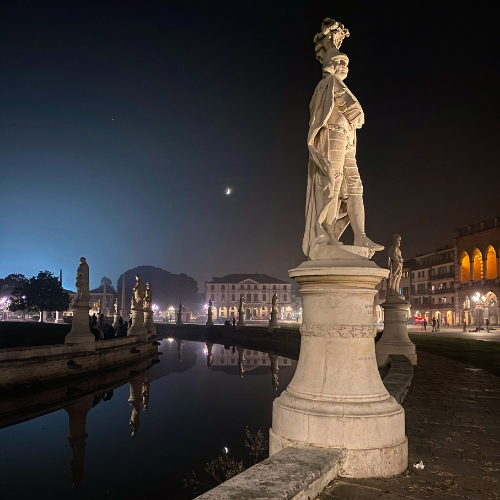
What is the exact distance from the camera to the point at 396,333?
12977 millimetres

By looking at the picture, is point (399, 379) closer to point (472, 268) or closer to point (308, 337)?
point (308, 337)

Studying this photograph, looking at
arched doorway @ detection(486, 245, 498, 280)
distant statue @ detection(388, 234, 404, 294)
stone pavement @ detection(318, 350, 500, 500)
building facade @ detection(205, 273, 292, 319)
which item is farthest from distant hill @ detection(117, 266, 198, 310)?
stone pavement @ detection(318, 350, 500, 500)

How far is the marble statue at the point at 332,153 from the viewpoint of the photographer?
4.69m

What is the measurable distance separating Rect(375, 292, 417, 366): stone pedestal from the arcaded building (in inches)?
1587

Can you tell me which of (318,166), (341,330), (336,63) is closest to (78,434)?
(341,330)

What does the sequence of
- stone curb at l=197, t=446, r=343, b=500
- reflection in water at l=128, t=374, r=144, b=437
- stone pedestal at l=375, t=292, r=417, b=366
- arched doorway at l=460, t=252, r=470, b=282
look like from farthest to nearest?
1. arched doorway at l=460, t=252, r=470, b=282
2. stone pedestal at l=375, t=292, r=417, b=366
3. reflection in water at l=128, t=374, r=144, b=437
4. stone curb at l=197, t=446, r=343, b=500

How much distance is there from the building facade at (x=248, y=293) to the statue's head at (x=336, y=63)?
121 m

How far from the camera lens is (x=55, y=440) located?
927cm

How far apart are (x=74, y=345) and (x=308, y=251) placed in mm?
14919

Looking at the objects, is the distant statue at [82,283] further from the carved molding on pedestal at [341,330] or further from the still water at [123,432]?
the carved molding on pedestal at [341,330]

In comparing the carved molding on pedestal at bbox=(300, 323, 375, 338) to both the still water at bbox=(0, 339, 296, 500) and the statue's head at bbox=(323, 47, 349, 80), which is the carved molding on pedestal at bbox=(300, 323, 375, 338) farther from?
the still water at bbox=(0, 339, 296, 500)

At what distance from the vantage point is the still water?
7023mm

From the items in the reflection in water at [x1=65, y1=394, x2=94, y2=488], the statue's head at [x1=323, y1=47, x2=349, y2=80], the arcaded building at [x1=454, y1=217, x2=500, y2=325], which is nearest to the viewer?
the statue's head at [x1=323, y1=47, x2=349, y2=80]

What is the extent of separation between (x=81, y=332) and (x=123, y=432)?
29.6 ft
